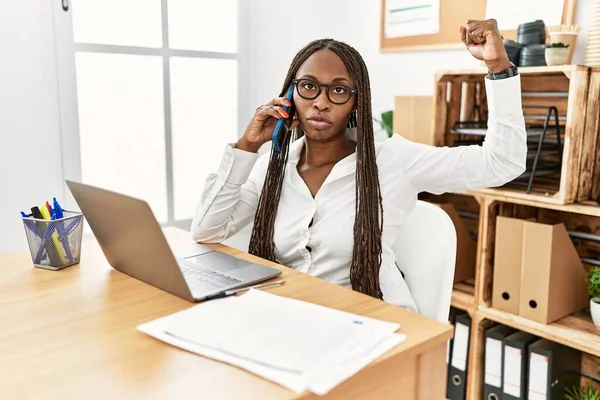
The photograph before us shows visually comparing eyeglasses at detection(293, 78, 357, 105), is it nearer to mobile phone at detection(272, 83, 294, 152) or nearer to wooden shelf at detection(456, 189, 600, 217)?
mobile phone at detection(272, 83, 294, 152)

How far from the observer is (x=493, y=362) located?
77.7 inches

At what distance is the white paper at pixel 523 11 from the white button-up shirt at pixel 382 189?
0.79m

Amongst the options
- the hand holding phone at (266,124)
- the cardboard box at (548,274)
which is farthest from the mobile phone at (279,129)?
the cardboard box at (548,274)

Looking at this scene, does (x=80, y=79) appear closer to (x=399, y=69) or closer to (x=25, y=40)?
(x=25, y=40)

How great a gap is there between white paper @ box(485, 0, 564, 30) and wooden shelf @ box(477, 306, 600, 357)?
98 centimetres

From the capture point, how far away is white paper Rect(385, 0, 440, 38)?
90.9 inches

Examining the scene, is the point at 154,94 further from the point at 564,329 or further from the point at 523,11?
the point at 564,329

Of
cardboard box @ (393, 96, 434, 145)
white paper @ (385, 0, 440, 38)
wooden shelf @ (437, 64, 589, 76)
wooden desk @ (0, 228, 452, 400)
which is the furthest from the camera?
white paper @ (385, 0, 440, 38)

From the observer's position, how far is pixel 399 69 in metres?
2.47

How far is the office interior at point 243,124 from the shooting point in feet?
3.75

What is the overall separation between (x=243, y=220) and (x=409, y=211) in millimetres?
440

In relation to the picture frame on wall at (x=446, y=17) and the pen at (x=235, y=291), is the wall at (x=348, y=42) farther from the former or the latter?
the pen at (x=235, y=291)

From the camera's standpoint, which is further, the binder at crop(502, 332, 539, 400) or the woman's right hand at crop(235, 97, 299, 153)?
the binder at crop(502, 332, 539, 400)

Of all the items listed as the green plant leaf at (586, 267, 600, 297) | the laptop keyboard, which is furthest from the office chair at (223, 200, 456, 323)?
the green plant leaf at (586, 267, 600, 297)
